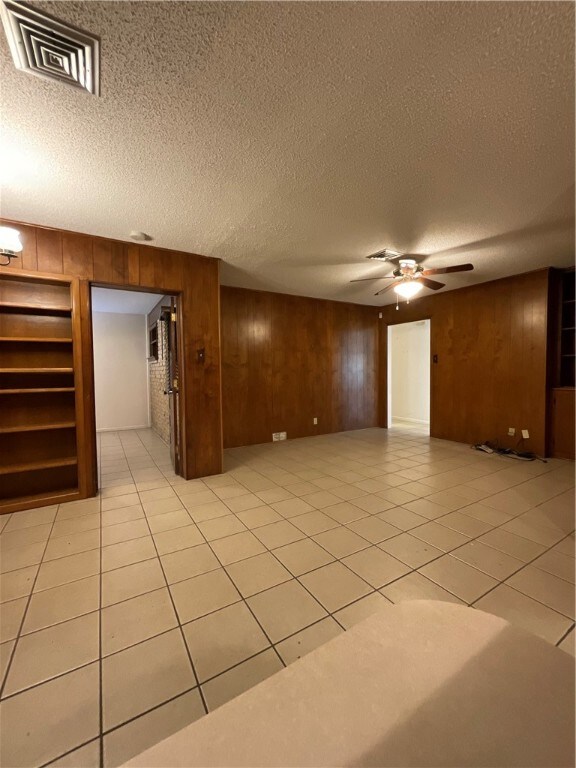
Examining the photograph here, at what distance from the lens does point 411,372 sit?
7.12 metres

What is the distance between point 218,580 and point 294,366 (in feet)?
12.8

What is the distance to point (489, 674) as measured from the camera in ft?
2.50

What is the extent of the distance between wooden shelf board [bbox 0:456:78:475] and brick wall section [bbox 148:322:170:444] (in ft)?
5.66

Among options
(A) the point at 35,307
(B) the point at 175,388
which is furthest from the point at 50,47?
(B) the point at 175,388

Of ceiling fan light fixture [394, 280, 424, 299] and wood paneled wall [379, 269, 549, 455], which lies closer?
ceiling fan light fixture [394, 280, 424, 299]

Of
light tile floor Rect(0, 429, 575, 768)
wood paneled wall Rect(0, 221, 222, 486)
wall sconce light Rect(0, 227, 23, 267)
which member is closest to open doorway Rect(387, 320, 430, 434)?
light tile floor Rect(0, 429, 575, 768)

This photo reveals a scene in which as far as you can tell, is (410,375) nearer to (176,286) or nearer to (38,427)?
(176,286)

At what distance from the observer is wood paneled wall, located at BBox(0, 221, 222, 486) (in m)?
2.79

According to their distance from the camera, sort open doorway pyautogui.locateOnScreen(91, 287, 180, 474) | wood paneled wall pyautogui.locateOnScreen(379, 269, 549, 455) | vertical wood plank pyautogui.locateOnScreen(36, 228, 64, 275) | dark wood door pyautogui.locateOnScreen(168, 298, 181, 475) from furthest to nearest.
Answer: open doorway pyautogui.locateOnScreen(91, 287, 180, 474) < wood paneled wall pyautogui.locateOnScreen(379, 269, 549, 455) < dark wood door pyautogui.locateOnScreen(168, 298, 181, 475) < vertical wood plank pyautogui.locateOnScreen(36, 228, 64, 275)

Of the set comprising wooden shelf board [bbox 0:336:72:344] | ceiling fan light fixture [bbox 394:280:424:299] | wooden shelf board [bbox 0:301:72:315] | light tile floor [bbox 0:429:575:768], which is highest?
ceiling fan light fixture [bbox 394:280:424:299]

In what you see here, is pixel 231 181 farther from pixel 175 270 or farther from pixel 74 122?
pixel 175 270

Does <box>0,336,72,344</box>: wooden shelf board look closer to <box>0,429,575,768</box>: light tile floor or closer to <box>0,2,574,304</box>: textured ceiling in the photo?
<box>0,2,574,304</box>: textured ceiling

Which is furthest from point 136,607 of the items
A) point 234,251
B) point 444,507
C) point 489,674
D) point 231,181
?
point 234,251

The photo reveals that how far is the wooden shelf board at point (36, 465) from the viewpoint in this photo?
269cm
